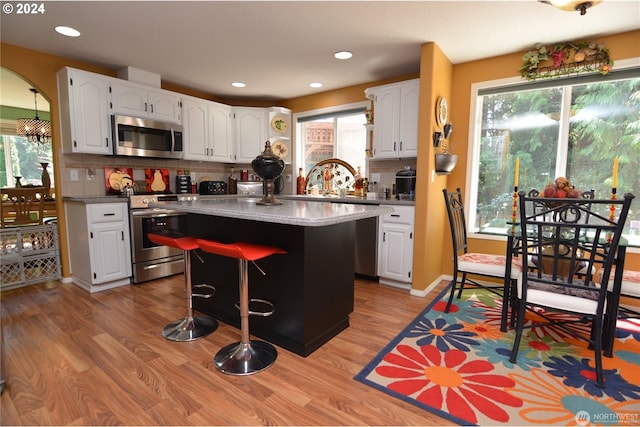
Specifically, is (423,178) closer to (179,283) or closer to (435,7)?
(435,7)

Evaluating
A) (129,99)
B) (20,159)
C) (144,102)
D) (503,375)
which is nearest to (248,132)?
(144,102)

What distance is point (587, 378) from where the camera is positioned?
182 centimetres

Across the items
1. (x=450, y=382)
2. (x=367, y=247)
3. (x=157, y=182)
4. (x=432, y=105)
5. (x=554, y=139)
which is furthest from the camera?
(x=157, y=182)

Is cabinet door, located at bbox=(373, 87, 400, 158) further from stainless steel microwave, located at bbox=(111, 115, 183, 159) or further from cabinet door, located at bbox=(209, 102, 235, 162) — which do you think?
stainless steel microwave, located at bbox=(111, 115, 183, 159)

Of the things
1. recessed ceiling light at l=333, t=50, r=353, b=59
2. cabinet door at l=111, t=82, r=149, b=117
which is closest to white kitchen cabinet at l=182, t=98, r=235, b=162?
cabinet door at l=111, t=82, r=149, b=117

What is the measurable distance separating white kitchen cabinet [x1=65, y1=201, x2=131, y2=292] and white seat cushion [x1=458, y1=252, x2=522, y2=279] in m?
3.40

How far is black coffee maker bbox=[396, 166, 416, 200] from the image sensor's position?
11.3 feet

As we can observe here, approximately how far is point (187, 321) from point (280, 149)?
3.19 metres

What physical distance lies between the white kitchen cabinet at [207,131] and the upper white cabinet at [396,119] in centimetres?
218

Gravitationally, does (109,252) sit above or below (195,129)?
below

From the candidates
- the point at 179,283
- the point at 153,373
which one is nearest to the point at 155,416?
the point at 153,373

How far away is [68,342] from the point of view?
2.21 m

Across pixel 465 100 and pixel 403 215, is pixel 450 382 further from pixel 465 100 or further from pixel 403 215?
pixel 465 100

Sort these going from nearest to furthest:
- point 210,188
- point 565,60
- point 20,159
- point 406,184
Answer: point 565,60 < point 406,184 < point 210,188 < point 20,159
